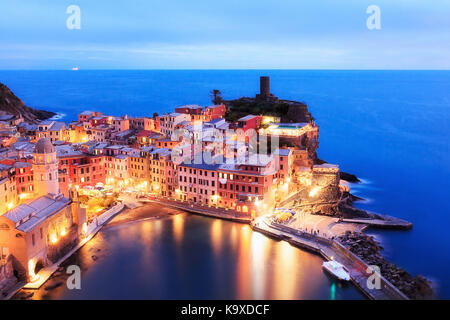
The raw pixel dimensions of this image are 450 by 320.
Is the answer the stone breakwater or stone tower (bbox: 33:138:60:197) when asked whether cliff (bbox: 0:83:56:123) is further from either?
the stone breakwater

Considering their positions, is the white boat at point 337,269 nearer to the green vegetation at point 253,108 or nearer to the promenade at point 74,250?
the promenade at point 74,250

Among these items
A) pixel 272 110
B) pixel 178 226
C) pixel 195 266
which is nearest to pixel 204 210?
pixel 178 226

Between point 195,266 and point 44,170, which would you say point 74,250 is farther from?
point 195,266

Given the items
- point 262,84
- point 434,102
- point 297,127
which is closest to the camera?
point 297,127

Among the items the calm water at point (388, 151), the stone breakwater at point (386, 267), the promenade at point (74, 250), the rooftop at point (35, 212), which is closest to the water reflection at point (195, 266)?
the calm water at point (388, 151)
